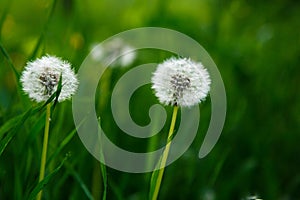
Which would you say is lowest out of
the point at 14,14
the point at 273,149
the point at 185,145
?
the point at 185,145

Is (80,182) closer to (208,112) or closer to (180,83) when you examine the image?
(180,83)

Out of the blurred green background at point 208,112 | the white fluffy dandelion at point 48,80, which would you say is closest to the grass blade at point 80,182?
the blurred green background at point 208,112

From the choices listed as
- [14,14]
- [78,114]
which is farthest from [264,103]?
[14,14]

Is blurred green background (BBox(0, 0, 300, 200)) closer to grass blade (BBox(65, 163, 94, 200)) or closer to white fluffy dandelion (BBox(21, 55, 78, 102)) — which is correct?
grass blade (BBox(65, 163, 94, 200))

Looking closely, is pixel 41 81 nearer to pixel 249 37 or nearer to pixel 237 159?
pixel 237 159

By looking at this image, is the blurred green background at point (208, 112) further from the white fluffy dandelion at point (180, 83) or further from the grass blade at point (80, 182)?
the white fluffy dandelion at point (180, 83)

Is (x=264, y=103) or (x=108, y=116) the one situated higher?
(x=264, y=103)

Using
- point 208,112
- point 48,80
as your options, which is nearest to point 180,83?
point 48,80
